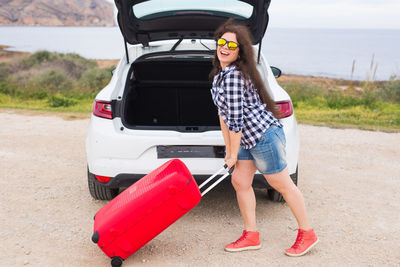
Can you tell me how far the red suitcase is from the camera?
2.77 metres

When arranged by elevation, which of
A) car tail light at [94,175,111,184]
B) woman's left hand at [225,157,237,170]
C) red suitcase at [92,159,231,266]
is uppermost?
woman's left hand at [225,157,237,170]

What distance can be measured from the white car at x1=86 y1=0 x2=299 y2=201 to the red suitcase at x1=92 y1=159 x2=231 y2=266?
56 centimetres

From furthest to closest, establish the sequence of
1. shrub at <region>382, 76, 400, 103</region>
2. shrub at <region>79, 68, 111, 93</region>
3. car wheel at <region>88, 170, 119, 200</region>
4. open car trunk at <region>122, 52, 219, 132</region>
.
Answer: shrub at <region>79, 68, 111, 93</region>
shrub at <region>382, 76, 400, 103</region>
open car trunk at <region>122, 52, 219, 132</region>
car wheel at <region>88, 170, 119, 200</region>

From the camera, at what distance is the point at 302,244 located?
10.1 ft

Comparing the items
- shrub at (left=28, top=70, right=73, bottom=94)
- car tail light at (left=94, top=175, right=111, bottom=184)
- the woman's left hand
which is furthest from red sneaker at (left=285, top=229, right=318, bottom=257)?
shrub at (left=28, top=70, right=73, bottom=94)

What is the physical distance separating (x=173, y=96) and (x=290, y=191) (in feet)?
6.76

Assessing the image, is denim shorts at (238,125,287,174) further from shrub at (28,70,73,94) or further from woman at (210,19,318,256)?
shrub at (28,70,73,94)

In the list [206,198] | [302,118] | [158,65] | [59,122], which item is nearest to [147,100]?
[158,65]

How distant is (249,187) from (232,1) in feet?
5.70

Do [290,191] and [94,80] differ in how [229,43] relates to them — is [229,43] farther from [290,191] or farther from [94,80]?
[94,80]

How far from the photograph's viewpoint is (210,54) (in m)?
4.01

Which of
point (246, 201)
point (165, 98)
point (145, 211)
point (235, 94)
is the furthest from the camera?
point (165, 98)

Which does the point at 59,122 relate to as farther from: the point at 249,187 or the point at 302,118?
the point at 249,187

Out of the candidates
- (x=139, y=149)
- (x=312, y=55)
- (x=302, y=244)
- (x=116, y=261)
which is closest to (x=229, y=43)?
(x=139, y=149)
